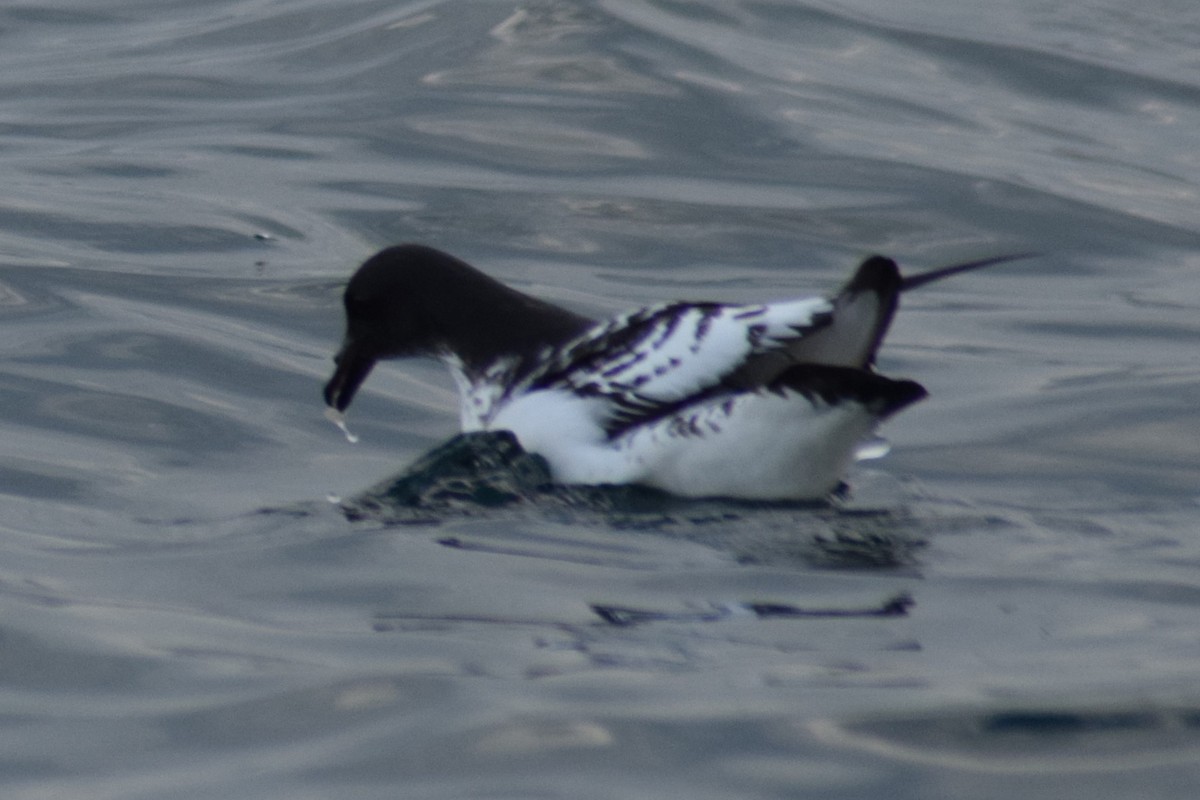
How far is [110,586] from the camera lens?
19.8 feet

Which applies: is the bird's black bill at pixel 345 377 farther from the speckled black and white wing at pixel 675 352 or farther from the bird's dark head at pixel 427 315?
the speckled black and white wing at pixel 675 352

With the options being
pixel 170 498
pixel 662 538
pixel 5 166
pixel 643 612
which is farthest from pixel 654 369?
pixel 5 166

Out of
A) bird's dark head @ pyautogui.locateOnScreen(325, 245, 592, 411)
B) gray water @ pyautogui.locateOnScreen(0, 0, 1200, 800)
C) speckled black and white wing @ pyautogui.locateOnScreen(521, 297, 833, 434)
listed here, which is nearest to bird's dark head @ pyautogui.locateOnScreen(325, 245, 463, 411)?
bird's dark head @ pyautogui.locateOnScreen(325, 245, 592, 411)

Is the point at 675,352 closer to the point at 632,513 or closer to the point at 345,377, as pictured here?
the point at 632,513

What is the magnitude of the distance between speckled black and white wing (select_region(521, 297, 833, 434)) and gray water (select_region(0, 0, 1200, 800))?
0.42 metres

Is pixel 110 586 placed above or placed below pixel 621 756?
below

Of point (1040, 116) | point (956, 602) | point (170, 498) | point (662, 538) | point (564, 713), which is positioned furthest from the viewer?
point (1040, 116)

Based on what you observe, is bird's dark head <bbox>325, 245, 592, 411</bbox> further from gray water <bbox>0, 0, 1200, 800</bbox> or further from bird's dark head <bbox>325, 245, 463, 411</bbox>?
gray water <bbox>0, 0, 1200, 800</bbox>

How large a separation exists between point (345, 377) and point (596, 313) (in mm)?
2170

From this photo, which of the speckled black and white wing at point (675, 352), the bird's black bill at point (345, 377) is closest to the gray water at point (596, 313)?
the bird's black bill at point (345, 377)

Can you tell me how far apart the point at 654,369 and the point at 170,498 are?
183 centimetres

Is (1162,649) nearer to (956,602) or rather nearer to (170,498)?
(956,602)

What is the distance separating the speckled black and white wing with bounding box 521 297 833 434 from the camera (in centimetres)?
660

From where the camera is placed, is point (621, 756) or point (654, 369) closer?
point (621, 756)
